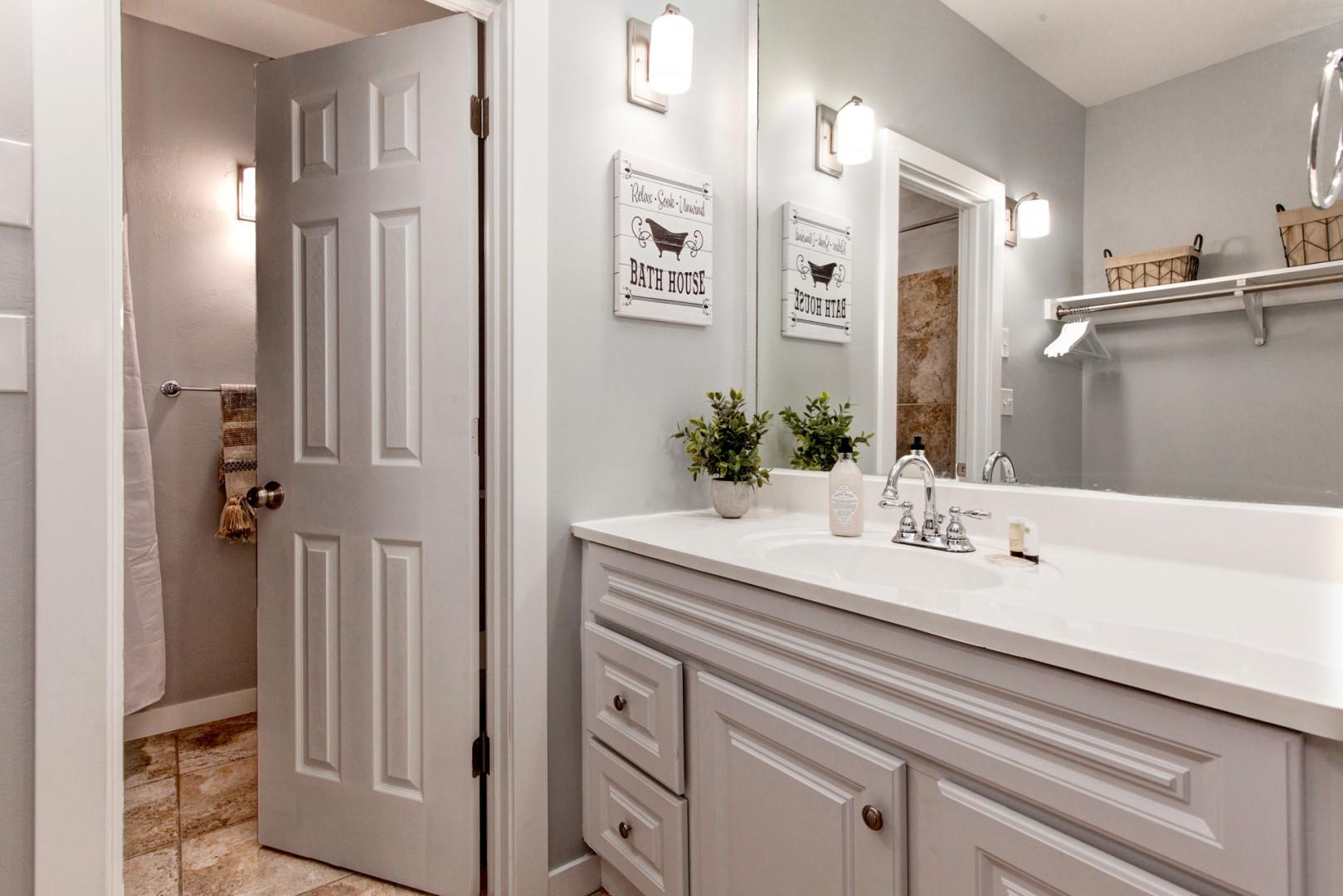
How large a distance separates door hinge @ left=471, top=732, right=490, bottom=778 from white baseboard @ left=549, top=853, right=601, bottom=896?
278mm

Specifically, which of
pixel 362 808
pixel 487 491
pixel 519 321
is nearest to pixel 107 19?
pixel 519 321

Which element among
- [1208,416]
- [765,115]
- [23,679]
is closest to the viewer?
[23,679]

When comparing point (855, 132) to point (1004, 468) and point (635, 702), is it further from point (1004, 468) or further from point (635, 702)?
point (635, 702)

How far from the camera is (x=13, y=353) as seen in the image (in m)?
1.00

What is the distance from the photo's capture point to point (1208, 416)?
1126 mm

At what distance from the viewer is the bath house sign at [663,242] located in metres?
1.61

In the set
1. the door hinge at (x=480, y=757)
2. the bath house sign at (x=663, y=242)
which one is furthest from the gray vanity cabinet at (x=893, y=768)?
the bath house sign at (x=663, y=242)

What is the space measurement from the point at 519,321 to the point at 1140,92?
4.08 feet

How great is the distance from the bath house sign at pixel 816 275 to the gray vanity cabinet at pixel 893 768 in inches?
34.6

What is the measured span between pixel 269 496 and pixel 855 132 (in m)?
1.75

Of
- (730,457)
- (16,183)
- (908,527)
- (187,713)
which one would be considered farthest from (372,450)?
(187,713)

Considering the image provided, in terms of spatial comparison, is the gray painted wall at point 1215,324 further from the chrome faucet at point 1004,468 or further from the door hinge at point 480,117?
the door hinge at point 480,117

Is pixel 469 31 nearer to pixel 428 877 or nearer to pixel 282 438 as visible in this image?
pixel 282 438

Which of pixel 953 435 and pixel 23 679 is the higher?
Answer: pixel 953 435
